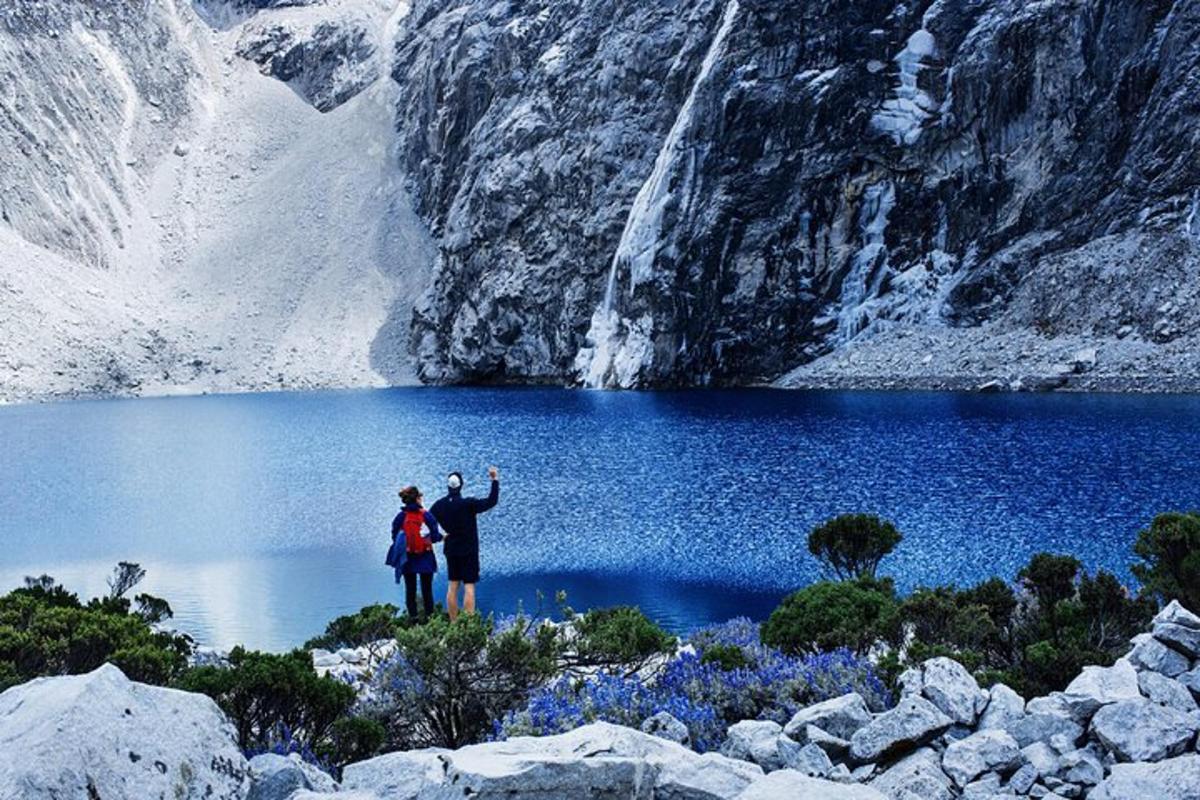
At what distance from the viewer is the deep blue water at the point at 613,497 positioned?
76.5 feet

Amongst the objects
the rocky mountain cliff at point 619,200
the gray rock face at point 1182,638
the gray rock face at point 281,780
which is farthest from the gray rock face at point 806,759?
the rocky mountain cliff at point 619,200

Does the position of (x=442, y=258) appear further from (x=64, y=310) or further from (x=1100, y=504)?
(x=1100, y=504)

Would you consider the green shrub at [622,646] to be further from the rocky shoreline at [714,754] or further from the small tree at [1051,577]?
the small tree at [1051,577]

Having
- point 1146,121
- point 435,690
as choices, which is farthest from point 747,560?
point 1146,121

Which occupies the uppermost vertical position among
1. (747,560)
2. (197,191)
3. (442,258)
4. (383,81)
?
(383,81)

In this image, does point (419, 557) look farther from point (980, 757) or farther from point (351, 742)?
point (980, 757)

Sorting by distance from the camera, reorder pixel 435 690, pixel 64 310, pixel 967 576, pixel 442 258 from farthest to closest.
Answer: pixel 442 258, pixel 64 310, pixel 967 576, pixel 435 690

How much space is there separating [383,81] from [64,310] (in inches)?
2411

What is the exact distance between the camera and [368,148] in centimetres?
13775

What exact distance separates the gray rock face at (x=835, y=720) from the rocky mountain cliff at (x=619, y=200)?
6153 centimetres

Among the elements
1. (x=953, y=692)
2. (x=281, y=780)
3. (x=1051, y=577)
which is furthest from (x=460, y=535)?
(x=281, y=780)

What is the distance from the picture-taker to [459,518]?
53.6ft

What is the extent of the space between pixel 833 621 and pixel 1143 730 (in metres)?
5.79

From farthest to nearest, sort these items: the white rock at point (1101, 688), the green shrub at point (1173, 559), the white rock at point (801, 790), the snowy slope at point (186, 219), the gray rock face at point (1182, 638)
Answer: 1. the snowy slope at point (186, 219)
2. the green shrub at point (1173, 559)
3. the gray rock face at point (1182, 638)
4. the white rock at point (1101, 688)
5. the white rock at point (801, 790)
